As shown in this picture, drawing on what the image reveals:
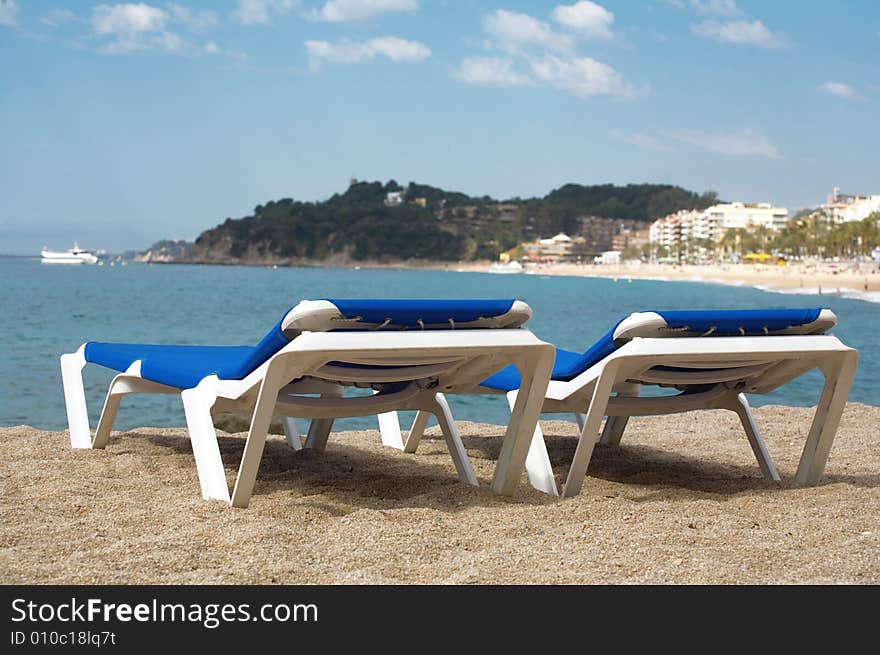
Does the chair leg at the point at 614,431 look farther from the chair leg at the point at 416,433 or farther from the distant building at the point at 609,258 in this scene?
the distant building at the point at 609,258

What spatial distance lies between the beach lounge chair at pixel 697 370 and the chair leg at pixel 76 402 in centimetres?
199

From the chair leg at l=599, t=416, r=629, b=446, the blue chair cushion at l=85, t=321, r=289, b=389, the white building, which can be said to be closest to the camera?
the blue chair cushion at l=85, t=321, r=289, b=389

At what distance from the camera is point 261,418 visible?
327 cm

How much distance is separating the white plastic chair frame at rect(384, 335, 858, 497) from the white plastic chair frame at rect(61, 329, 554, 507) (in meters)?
0.18

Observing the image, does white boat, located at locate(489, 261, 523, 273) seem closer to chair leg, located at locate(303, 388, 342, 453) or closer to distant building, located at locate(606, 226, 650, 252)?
distant building, located at locate(606, 226, 650, 252)

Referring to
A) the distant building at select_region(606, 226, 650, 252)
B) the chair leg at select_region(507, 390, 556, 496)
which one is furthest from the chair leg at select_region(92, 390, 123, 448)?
the distant building at select_region(606, 226, 650, 252)

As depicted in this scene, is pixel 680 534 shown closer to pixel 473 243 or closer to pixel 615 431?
pixel 615 431

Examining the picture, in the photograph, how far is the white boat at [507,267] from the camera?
5423 inches

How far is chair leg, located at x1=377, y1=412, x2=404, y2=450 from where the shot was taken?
17.1 ft

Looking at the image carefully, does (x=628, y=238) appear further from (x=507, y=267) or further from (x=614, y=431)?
(x=614, y=431)

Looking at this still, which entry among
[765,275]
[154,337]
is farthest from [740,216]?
[154,337]

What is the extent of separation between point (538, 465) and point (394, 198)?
163388mm
